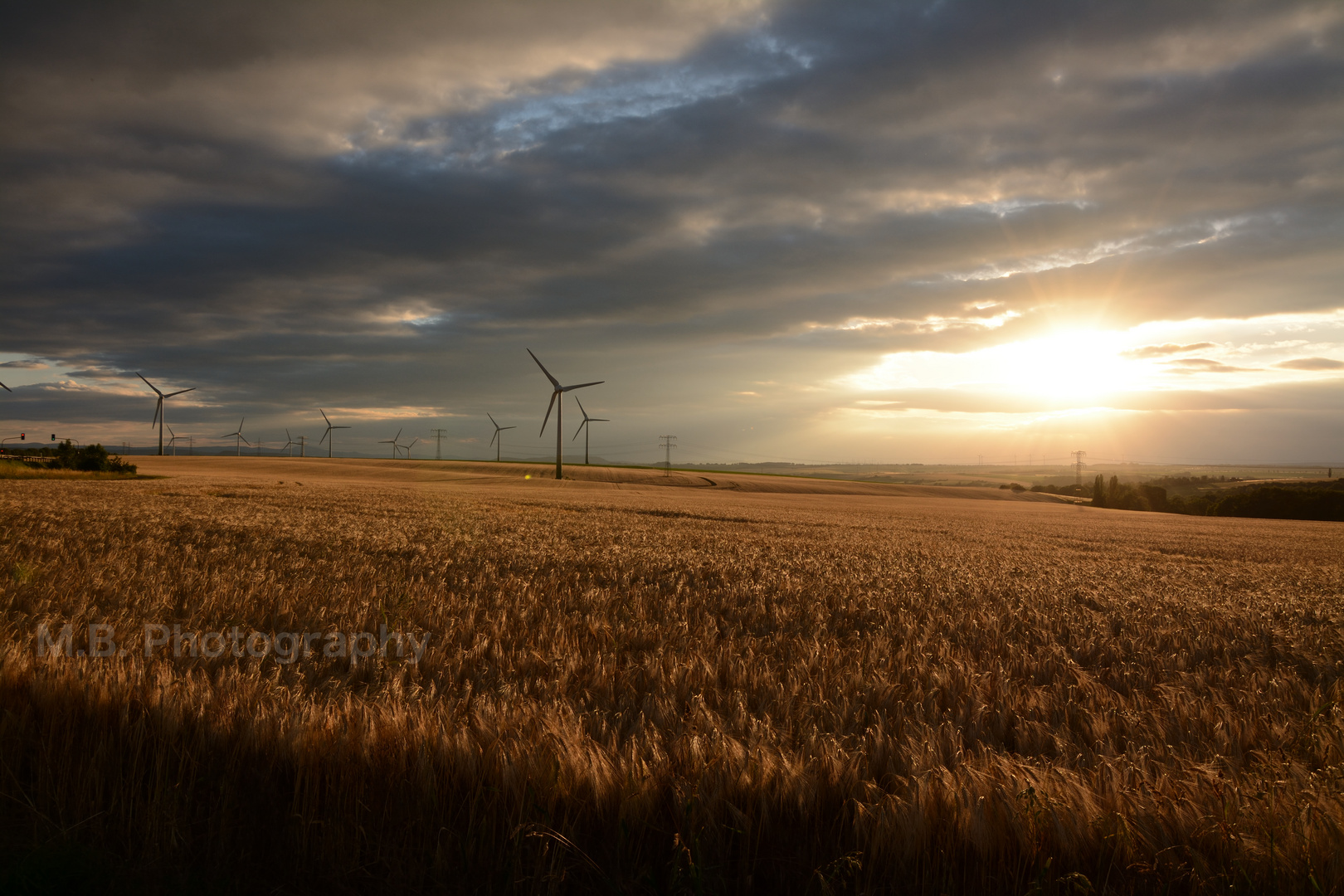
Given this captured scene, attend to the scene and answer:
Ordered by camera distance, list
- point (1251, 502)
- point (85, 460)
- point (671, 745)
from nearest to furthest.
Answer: point (671, 745)
point (85, 460)
point (1251, 502)

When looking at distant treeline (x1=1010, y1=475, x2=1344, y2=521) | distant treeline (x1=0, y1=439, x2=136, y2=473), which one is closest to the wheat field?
distant treeline (x1=0, y1=439, x2=136, y2=473)

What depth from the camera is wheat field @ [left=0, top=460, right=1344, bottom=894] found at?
8.26ft

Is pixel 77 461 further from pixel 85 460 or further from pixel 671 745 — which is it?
pixel 671 745

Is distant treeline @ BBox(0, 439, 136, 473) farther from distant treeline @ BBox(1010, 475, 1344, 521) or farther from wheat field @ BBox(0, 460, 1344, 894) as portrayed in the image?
distant treeline @ BBox(1010, 475, 1344, 521)

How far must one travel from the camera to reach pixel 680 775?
9.67 feet

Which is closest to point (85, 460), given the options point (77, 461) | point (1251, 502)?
point (77, 461)

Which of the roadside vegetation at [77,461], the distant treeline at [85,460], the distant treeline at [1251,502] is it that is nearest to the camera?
the roadside vegetation at [77,461]

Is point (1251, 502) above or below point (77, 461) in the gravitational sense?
below

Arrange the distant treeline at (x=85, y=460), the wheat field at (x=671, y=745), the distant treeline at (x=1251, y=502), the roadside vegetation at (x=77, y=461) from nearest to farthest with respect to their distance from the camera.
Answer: the wheat field at (x=671, y=745), the roadside vegetation at (x=77, y=461), the distant treeline at (x=85, y=460), the distant treeline at (x=1251, y=502)

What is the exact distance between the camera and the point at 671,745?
10.8ft

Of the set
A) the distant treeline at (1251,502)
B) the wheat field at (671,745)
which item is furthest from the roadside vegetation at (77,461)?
the distant treeline at (1251,502)

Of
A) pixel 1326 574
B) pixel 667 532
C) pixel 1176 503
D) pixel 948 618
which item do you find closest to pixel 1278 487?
pixel 1176 503

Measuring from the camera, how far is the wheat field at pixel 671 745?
99.1 inches

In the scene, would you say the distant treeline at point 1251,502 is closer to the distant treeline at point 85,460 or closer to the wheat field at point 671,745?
the wheat field at point 671,745
